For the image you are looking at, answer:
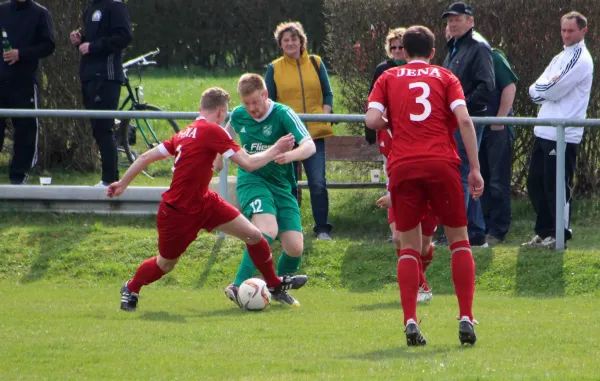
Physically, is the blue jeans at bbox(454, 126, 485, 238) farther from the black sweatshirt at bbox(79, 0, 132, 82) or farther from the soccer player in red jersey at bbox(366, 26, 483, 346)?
the black sweatshirt at bbox(79, 0, 132, 82)

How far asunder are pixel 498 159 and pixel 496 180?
237 mm

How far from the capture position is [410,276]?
284 inches

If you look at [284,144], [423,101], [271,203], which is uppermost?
[423,101]

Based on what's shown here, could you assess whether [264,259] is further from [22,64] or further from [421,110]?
[22,64]

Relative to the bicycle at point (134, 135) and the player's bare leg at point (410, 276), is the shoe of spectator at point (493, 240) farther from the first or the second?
the bicycle at point (134, 135)

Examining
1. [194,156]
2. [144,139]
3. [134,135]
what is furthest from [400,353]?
[144,139]

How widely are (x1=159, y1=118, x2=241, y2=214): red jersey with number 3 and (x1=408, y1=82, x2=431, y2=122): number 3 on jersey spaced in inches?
73.8

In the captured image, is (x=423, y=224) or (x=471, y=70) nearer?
(x=423, y=224)

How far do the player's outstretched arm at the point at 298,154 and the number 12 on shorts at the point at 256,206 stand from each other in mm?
642

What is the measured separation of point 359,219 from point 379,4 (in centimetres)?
259

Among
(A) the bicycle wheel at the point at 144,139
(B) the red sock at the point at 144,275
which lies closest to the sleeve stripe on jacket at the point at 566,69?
(B) the red sock at the point at 144,275

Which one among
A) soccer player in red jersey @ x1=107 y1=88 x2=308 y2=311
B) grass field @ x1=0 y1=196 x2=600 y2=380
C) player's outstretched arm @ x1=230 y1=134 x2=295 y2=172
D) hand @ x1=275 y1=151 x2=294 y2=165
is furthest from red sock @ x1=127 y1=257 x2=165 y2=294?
hand @ x1=275 y1=151 x2=294 y2=165

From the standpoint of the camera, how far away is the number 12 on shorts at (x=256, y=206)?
366 inches

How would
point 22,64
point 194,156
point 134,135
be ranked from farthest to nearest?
point 134,135 < point 22,64 < point 194,156
